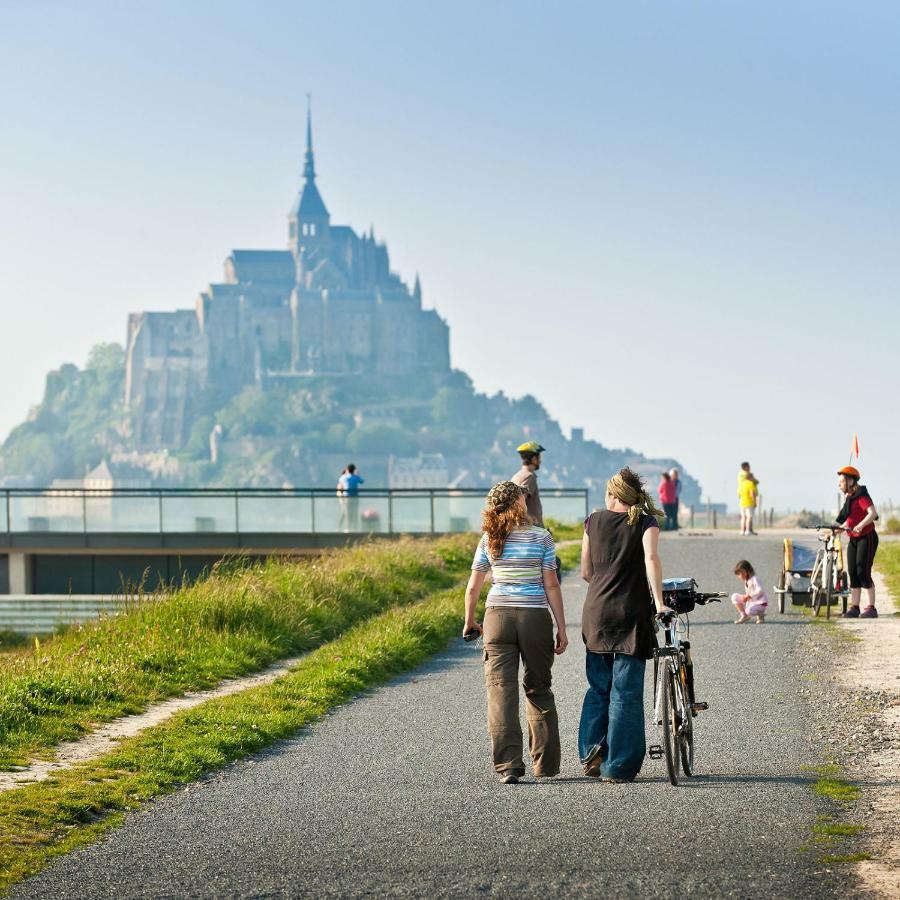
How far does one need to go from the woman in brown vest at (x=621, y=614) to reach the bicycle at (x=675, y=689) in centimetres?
9

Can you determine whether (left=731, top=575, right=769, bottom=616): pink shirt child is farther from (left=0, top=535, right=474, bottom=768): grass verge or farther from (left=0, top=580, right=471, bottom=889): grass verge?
(left=0, top=535, right=474, bottom=768): grass verge

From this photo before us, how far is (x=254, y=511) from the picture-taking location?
3612 centimetres

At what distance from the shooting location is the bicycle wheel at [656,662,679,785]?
26.4 ft

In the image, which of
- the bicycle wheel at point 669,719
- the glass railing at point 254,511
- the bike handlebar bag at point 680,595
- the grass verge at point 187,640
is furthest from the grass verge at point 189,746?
the glass railing at point 254,511

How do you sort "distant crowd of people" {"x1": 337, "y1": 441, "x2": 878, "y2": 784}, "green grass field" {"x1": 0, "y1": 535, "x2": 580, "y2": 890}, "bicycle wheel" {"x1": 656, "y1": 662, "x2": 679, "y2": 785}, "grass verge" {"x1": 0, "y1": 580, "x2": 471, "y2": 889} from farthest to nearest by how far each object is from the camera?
"distant crowd of people" {"x1": 337, "y1": 441, "x2": 878, "y2": 784}, "bicycle wheel" {"x1": 656, "y1": 662, "x2": 679, "y2": 785}, "green grass field" {"x1": 0, "y1": 535, "x2": 580, "y2": 890}, "grass verge" {"x1": 0, "y1": 580, "x2": 471, "y2": 889}

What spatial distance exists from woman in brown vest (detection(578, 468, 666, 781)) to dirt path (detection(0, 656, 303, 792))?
109 inches

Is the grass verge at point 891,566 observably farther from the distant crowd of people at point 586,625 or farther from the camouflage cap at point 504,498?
the camouflage cap at point 504,498

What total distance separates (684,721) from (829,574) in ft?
31.3

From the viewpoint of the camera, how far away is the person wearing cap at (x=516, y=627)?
8.38 meters

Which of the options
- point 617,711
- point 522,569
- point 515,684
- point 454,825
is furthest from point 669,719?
point 454,825

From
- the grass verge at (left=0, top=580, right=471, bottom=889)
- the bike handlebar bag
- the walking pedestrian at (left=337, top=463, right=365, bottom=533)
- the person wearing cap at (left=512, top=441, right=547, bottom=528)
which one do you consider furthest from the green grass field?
the walking pedestrian at (left=337, top=463, right=365, bottom=533)

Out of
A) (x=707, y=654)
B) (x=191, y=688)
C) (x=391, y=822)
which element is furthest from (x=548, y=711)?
(x=707, y=654)

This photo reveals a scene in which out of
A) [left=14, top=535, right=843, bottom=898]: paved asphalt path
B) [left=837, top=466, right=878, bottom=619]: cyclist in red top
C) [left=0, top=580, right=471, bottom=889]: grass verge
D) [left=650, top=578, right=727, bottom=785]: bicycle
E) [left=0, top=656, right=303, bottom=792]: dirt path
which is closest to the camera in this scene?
[left=14, top=535, right=843, bottom=898]: paved asphalt path

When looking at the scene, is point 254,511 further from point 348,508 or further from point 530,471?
point 530,471
